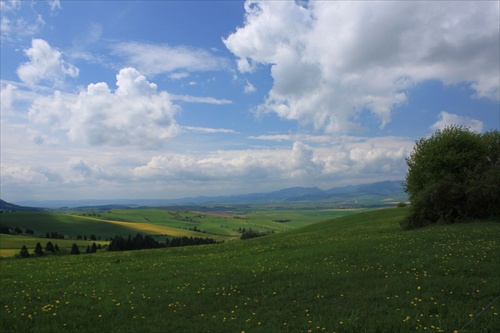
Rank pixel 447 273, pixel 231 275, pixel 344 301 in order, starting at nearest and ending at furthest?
pixel 344 301 → pixel 447 273 → pixel 231 275

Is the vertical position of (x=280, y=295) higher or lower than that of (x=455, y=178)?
lower

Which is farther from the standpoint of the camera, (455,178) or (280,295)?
(455,178)

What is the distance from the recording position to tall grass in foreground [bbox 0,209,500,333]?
10367mm

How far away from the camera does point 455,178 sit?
41.1m

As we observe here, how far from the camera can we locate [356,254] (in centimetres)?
2141

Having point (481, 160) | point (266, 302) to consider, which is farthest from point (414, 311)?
point (481, 160)

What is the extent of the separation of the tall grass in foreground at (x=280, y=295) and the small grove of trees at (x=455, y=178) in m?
17.9

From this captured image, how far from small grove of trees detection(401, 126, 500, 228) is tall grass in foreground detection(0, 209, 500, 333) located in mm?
17855

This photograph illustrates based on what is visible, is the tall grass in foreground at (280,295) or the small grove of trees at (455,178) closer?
the tall grass in foreground at (280,295)

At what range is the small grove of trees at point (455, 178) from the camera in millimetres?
36875

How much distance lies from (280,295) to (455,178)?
35.7m

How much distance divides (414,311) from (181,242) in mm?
105467

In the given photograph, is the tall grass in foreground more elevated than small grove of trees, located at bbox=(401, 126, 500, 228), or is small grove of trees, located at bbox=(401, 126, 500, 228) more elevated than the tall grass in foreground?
small grove of trees, located at bbox=(401, 126, 500, 228)

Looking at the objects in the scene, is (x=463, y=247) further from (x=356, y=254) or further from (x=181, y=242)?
(x=181, y=242)
